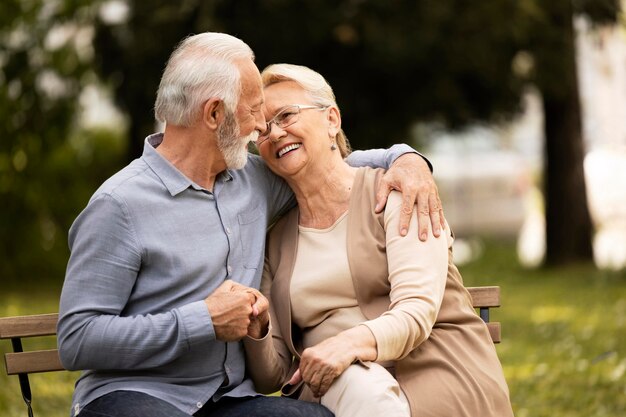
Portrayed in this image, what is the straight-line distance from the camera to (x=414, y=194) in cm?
354

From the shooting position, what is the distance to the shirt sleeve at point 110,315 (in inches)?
123

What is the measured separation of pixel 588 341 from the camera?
27.4 ft

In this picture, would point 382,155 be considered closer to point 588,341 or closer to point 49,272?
point 588,341

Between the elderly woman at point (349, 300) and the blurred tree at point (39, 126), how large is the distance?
351 inches

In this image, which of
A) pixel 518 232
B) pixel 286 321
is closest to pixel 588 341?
pixel 286 321

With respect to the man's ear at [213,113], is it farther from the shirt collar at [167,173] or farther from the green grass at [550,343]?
the green grass at [550,343]

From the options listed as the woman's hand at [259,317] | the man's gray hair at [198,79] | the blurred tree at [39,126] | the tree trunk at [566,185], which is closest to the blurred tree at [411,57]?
the tree trunk at [566,185]

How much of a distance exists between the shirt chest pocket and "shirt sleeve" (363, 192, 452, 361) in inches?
16.3

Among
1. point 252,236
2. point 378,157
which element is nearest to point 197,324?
point 252,236

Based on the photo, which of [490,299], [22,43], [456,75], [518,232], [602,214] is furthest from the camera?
[518,232]

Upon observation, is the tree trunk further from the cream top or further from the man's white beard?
the man's white beard

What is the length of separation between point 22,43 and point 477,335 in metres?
10.0

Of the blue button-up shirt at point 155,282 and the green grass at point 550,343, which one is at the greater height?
the blue button-up shirt at point 155,282

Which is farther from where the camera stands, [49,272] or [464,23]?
[49,272]
